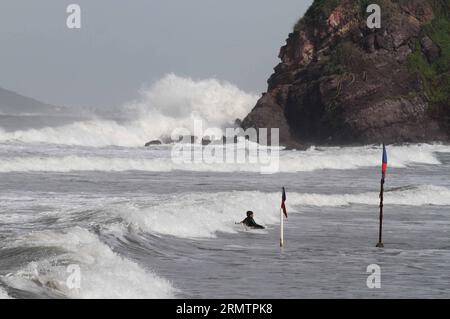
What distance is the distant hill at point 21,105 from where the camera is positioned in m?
170

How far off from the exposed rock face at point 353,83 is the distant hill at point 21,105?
6729cm

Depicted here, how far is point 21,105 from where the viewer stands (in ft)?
594

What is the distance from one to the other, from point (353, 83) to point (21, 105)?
90904 millimetres

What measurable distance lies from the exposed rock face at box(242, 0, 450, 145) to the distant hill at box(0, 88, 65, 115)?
67.3 meters

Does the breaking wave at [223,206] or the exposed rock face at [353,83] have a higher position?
the exposed rock face at [353,83]

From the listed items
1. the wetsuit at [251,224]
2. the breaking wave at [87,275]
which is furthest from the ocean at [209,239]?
the wetsuit at [251,224]

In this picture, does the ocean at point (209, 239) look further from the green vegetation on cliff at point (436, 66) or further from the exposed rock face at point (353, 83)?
the green vegetation on cliff at point (436, 66)

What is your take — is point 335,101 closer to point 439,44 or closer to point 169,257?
point 439,44

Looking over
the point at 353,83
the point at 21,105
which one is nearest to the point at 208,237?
the point at 353,83

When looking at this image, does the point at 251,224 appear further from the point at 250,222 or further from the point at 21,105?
the point at 21,105

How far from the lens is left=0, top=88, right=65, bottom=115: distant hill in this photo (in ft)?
556

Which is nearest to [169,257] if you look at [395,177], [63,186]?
[63,186]

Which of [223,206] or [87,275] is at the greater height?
[223,206]

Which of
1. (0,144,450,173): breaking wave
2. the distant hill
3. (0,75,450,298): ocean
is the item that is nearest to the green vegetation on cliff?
(0,144,450,173): breaking wave
